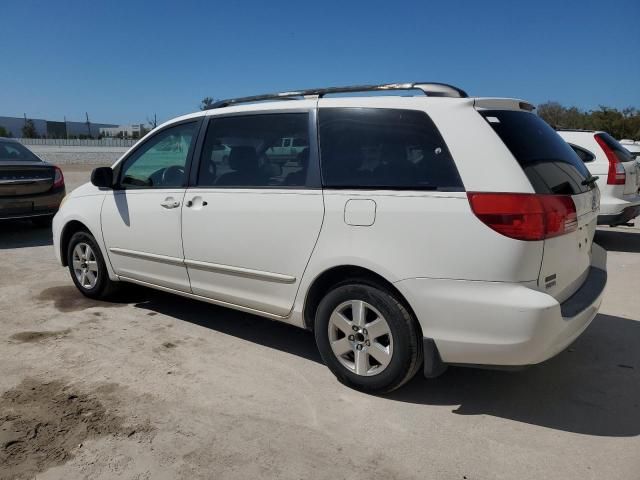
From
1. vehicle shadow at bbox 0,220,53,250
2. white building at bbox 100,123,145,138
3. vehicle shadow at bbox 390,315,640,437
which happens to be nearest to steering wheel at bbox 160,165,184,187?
vehicle shadow at bbox 390,315,640,437

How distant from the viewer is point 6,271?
673cm

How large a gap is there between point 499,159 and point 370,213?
0.78 meters

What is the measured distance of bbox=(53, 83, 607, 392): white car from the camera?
288 cm

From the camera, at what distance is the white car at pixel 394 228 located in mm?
2885

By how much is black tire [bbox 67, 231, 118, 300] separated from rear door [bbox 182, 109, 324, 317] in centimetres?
138

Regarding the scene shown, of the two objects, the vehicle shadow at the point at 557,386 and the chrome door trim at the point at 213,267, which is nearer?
the vehicle shadow at the point at 557,386

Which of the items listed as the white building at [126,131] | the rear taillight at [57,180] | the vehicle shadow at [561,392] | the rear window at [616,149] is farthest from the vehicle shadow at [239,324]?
the white building at [126,131]

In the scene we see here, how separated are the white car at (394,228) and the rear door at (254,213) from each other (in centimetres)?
1

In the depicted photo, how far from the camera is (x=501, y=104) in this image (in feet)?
10.8

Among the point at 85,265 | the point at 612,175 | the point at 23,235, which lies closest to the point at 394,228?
the point at 85,265

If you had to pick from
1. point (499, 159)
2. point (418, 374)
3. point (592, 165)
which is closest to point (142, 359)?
point (418, 374)

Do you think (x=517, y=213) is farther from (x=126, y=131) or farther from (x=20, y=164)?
(x=126, y=131)

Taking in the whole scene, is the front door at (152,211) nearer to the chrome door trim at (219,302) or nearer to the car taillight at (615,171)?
the chrome door trim at (219,302)

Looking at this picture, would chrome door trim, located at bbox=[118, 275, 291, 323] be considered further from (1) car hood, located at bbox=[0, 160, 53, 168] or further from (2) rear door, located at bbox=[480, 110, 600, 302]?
(1) car hood, located at bbox=[0, 160, 53, 168]
